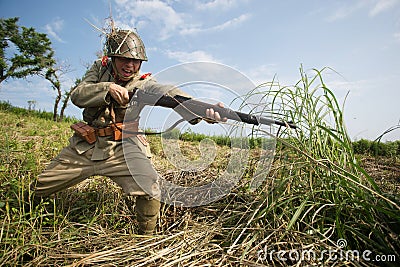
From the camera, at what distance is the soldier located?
7.66 ft

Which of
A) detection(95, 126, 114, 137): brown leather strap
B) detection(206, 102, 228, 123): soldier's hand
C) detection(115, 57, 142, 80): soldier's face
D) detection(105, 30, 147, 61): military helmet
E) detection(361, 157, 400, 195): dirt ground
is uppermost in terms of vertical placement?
detection(105, 30, 147, 61): military helmet

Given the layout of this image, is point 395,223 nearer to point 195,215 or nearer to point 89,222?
point 195,215

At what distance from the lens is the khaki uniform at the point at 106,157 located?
7.63 ft

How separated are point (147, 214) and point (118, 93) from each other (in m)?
1.03

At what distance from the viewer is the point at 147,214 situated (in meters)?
2.27

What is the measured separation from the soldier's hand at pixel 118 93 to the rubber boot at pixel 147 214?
0.85 meters

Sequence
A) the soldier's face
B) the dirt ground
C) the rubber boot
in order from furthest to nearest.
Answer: the soldier's face → the dirt ground → the rubber boot

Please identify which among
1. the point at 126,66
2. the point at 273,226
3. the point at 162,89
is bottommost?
the point at 273,226

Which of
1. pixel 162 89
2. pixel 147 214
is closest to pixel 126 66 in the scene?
pixel 162 89

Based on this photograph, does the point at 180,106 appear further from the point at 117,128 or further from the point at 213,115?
the point at 117,128

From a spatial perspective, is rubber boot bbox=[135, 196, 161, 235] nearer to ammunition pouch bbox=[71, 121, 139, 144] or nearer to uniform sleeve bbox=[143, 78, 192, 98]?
ammunition pouch bbox=[71, 121, 139, 144]

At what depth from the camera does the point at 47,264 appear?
66.5 inches

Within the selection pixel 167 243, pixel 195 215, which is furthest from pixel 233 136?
pixel 167 243

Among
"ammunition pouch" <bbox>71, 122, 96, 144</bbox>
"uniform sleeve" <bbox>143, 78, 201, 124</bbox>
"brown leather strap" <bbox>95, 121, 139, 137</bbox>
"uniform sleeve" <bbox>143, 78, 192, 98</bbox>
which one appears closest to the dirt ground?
"uniform sleeve" <bbox>143, 78, 201, 124</bbox>
